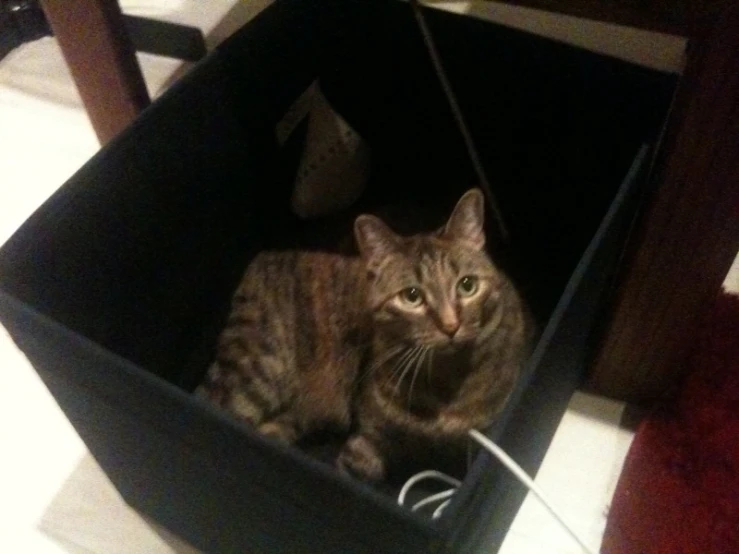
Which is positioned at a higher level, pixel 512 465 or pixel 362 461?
pixel 512 465

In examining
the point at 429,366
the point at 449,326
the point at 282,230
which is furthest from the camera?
the point at 282,230

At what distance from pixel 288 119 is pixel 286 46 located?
0.12 m

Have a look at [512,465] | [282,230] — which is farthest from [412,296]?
[282,230]

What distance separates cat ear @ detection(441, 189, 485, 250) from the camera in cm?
87

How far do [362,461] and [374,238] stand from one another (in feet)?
1.08

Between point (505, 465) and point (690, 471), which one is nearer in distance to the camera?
point (505, 465)

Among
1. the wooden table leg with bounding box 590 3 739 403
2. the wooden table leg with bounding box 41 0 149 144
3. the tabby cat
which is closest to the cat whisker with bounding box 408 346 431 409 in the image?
the tabby cat

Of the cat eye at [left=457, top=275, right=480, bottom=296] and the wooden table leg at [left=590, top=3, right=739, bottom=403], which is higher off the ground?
the wooden table leg at [left=590, top=3, right=739, bottom=403]

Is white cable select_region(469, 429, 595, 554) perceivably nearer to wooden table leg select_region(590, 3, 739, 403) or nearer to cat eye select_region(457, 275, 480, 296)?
cat eye select_region(457, 275, 480, 296)

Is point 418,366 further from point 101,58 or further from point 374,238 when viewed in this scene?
point 101,58

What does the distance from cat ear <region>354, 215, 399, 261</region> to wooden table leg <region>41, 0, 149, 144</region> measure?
495mm

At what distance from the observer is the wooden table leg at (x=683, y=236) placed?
741 millimetres

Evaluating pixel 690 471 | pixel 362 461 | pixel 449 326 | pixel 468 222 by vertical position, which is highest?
pixel 468 222

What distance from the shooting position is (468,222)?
893mm
